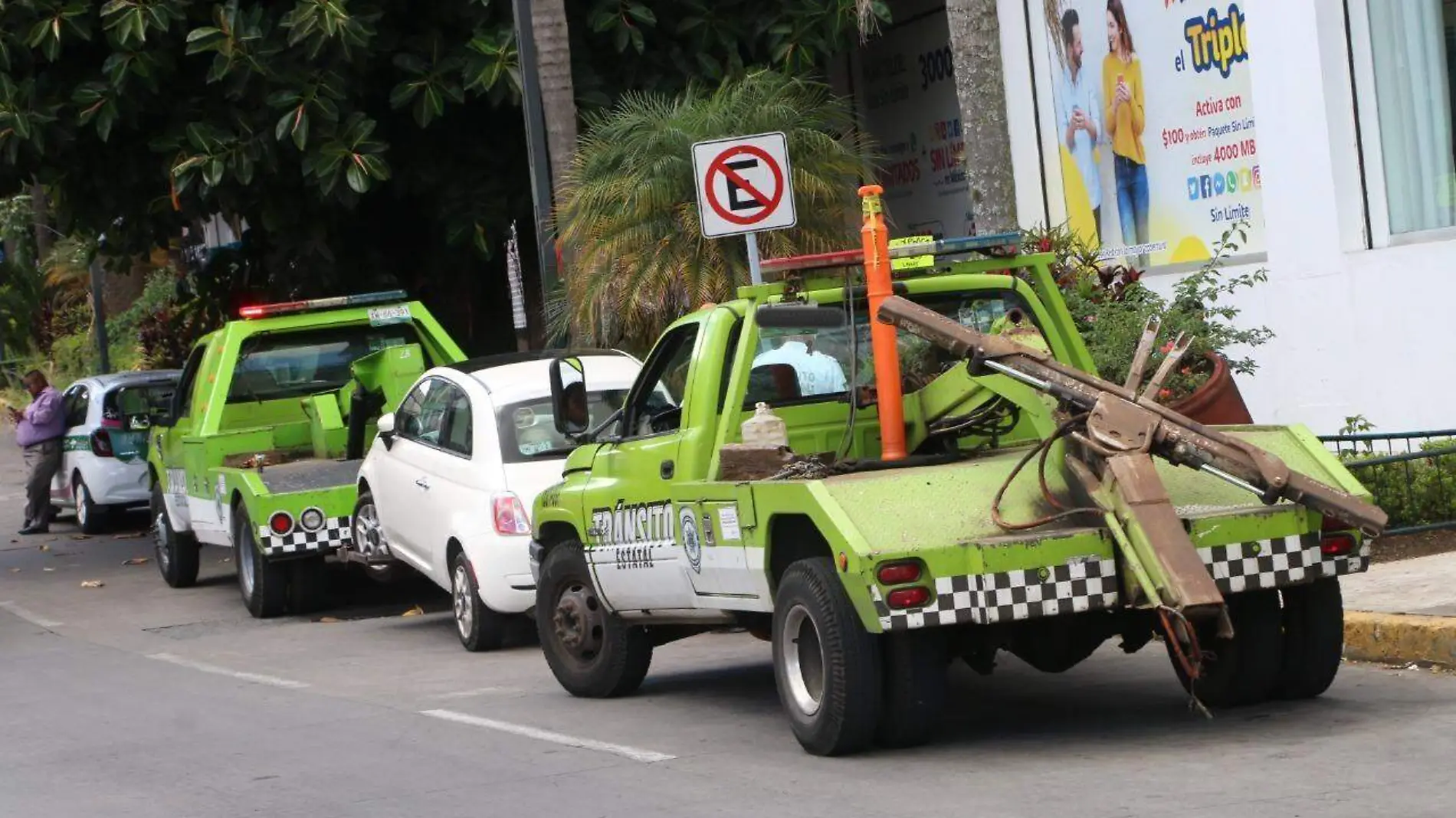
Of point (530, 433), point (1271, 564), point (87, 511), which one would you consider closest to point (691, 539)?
point (1271, 564)

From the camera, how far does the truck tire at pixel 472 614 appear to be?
12.6 meters

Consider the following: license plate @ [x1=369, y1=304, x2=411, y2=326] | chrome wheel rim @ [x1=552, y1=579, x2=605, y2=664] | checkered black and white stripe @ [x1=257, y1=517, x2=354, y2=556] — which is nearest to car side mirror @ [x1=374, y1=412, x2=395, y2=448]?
checkered black and white stripe @ [x1=257, y1=517, x2=354, y2=556]

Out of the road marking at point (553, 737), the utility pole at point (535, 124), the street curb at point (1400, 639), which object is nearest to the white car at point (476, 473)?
the road marking at point (553, 737)

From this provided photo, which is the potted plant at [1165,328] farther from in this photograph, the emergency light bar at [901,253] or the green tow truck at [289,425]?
the green tow truck at [289,425]

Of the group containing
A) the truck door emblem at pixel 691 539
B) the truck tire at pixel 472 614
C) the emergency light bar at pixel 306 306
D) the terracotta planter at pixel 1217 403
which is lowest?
the truck tire at pixel 472 614

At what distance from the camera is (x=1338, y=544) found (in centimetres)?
788

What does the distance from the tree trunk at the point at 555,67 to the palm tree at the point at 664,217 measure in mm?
308

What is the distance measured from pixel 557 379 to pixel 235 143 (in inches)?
405

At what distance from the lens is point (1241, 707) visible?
8555 mm

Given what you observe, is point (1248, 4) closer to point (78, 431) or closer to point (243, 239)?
point (243, 239)

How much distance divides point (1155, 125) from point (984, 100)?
9.55ft

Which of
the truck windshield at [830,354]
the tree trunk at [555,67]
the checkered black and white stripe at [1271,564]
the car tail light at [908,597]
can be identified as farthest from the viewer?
the tree trunk at [555,67]

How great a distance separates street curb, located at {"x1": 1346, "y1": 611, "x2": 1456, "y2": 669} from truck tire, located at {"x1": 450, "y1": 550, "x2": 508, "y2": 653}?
203 inches

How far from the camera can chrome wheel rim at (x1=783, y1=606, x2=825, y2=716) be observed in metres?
8.12
